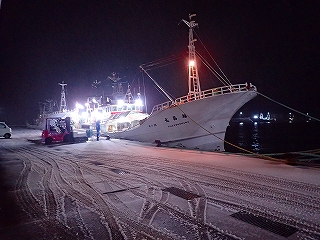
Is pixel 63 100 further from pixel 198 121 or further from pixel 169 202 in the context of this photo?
pixel 169 202

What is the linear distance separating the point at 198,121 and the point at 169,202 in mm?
14497

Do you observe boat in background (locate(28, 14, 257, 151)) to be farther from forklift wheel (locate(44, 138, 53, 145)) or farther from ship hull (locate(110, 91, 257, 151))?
forklift wheel (locate(44, 138, 53, 145))

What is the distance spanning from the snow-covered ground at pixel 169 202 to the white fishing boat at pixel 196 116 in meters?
10.2

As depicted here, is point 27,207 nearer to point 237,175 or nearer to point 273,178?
point 237,175

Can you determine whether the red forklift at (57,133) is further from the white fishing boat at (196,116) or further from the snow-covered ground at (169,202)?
the snow-covered ground at (169,202)

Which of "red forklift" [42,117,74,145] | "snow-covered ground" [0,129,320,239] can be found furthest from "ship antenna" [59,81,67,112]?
"snow-covered ground" [0,129,320,239]

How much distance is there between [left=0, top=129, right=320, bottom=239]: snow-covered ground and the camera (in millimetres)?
3734

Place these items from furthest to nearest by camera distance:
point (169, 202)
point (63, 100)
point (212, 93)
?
point (63, 100) < point (212, 93) < point (169, 202)

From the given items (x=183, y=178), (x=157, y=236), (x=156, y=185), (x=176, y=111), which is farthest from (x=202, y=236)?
(x=176, y=111)

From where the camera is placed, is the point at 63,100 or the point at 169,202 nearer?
the point at 169,202

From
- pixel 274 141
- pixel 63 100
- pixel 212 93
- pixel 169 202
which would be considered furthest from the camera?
pixel 63 100

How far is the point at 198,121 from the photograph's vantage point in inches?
751

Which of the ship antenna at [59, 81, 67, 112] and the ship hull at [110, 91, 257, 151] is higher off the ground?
the ship antenna at [59, 81, 67, 112]

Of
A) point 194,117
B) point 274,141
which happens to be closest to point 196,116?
point 194,117
